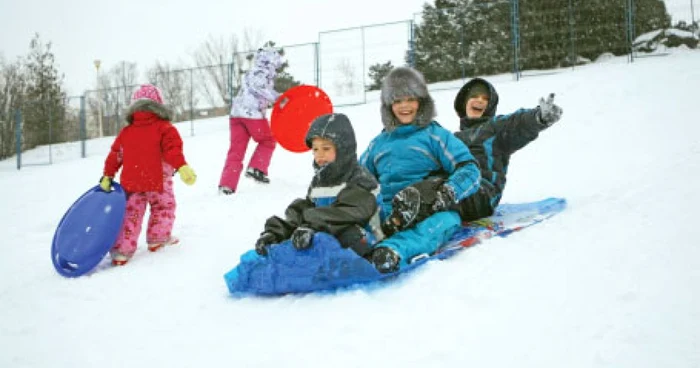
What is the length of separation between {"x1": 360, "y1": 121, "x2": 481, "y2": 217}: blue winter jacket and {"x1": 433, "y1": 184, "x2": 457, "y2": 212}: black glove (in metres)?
0.12

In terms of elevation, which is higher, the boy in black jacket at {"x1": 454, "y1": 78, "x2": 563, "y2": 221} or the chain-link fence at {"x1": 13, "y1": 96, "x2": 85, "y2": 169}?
the chain-link fence at {"x1": 13, "y1": 96, "x2": 85, "y2": 169}

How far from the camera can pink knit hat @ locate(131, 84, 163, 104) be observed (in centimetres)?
430

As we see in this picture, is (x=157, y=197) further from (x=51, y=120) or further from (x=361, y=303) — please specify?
(x=51, y=120)

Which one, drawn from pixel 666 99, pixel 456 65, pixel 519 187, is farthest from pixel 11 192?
pixel 456 65

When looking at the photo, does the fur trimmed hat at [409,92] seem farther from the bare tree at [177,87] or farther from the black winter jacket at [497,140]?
the bare tree at [177,87]

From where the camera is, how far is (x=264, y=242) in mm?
2855

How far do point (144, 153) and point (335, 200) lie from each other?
1860 mm

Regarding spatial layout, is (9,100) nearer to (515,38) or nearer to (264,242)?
(515,38)

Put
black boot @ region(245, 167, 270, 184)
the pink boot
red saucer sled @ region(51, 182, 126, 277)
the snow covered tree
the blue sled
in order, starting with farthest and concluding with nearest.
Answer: the snow covered tree
black boot @ region(245, 167, 270, 184)
the pink boot
red saucer sled @ region(51, 182, 126, 277)
the blue sled

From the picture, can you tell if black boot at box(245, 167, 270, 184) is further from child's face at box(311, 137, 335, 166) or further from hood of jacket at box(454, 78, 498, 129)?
child's face at box(311, 137, 335, 166)

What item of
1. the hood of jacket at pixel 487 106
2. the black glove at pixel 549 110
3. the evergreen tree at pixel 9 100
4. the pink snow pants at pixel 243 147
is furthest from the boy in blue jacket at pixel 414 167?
the evergreen tree at pixel 9 100

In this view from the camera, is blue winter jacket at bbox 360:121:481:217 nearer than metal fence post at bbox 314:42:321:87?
Yes

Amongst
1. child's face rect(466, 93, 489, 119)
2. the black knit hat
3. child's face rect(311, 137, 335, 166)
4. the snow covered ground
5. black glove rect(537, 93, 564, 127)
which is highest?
the black knit hat

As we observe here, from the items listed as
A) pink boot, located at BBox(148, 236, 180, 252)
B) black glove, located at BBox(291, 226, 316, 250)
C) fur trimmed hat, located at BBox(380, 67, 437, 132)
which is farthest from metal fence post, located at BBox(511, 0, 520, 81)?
black glove, located at BBox(291, 226, 316, 250)
